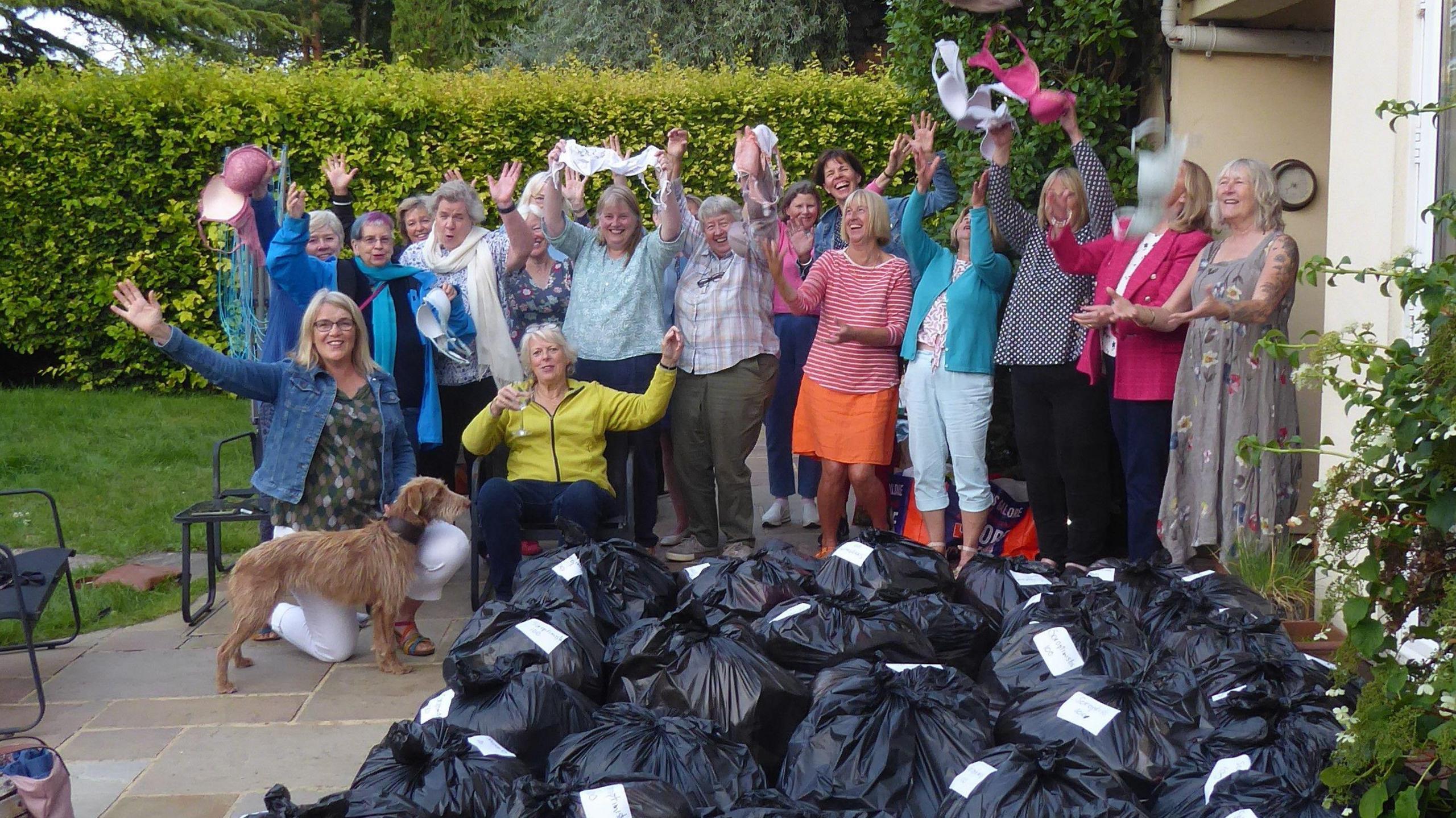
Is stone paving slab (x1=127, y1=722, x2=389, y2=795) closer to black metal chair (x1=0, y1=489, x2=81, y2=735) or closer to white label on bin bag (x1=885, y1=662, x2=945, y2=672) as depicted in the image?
black metal chair (x1=0, y1=489, x2=81, y2=735)

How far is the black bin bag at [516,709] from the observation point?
10.7 ft

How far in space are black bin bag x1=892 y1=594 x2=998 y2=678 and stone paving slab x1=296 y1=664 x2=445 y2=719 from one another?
1783 millimetres

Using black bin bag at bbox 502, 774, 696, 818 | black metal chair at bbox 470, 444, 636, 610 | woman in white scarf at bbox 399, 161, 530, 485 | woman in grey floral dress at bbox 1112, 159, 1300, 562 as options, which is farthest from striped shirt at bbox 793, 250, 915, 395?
black bin bag at bbox 502, 774, 696, 818

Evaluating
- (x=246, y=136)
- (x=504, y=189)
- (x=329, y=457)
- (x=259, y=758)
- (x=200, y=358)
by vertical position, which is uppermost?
(x=246, y=136)

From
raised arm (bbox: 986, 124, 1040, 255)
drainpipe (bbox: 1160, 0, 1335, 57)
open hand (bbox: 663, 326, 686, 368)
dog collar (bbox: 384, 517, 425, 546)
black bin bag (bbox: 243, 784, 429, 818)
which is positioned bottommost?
Answer: black bin bag (bbox: 243, 784, 429, 818)

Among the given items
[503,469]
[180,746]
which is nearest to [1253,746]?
[180,746]

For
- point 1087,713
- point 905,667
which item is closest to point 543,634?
point 905,667

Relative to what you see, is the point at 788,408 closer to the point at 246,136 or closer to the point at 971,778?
the point at 971,778

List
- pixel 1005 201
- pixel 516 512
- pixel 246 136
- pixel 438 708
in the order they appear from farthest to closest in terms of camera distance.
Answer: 1. pixel 246 136
2. pixel 1005 201
3. pixel 516 512
4. pixel 438 708

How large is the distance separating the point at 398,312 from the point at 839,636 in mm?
3164

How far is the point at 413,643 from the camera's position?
17.0 feet

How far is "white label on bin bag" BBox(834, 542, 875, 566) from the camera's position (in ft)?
14.3

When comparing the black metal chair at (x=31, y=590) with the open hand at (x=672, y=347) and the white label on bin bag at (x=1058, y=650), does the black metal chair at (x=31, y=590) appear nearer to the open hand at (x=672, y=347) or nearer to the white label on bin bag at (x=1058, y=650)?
the open hand at (x=672, y=347)

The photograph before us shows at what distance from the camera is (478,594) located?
562 centimetres
